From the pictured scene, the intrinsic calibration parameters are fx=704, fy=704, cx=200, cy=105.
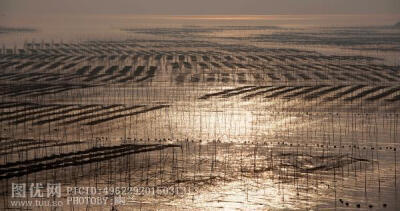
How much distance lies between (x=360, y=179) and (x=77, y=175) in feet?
26.1

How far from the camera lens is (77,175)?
19.8m

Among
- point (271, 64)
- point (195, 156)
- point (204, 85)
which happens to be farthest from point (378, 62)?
point (195, 156)

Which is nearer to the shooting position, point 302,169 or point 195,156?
point 302,169

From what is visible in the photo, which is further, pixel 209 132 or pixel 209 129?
pixel 209 129

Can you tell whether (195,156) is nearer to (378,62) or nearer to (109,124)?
(109,124)

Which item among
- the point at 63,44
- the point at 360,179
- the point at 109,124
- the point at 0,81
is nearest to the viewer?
the point at 360,179

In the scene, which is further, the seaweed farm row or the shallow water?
the shallow water

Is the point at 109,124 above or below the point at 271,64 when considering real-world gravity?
below

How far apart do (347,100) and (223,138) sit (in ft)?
28.7

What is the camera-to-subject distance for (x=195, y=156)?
2228cm

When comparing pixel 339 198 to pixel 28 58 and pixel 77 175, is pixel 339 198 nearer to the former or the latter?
pixel 77 175

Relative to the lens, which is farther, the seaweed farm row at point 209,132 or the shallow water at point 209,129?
the shallow water at point 209,129

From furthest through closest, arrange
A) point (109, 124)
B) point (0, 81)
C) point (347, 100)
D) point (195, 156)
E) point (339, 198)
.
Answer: point (0, 81), point (347, 100), point (109, 124), point (195, 156), point (339, 198)

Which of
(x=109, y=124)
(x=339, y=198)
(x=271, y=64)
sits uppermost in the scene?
(x=271, y=64)
